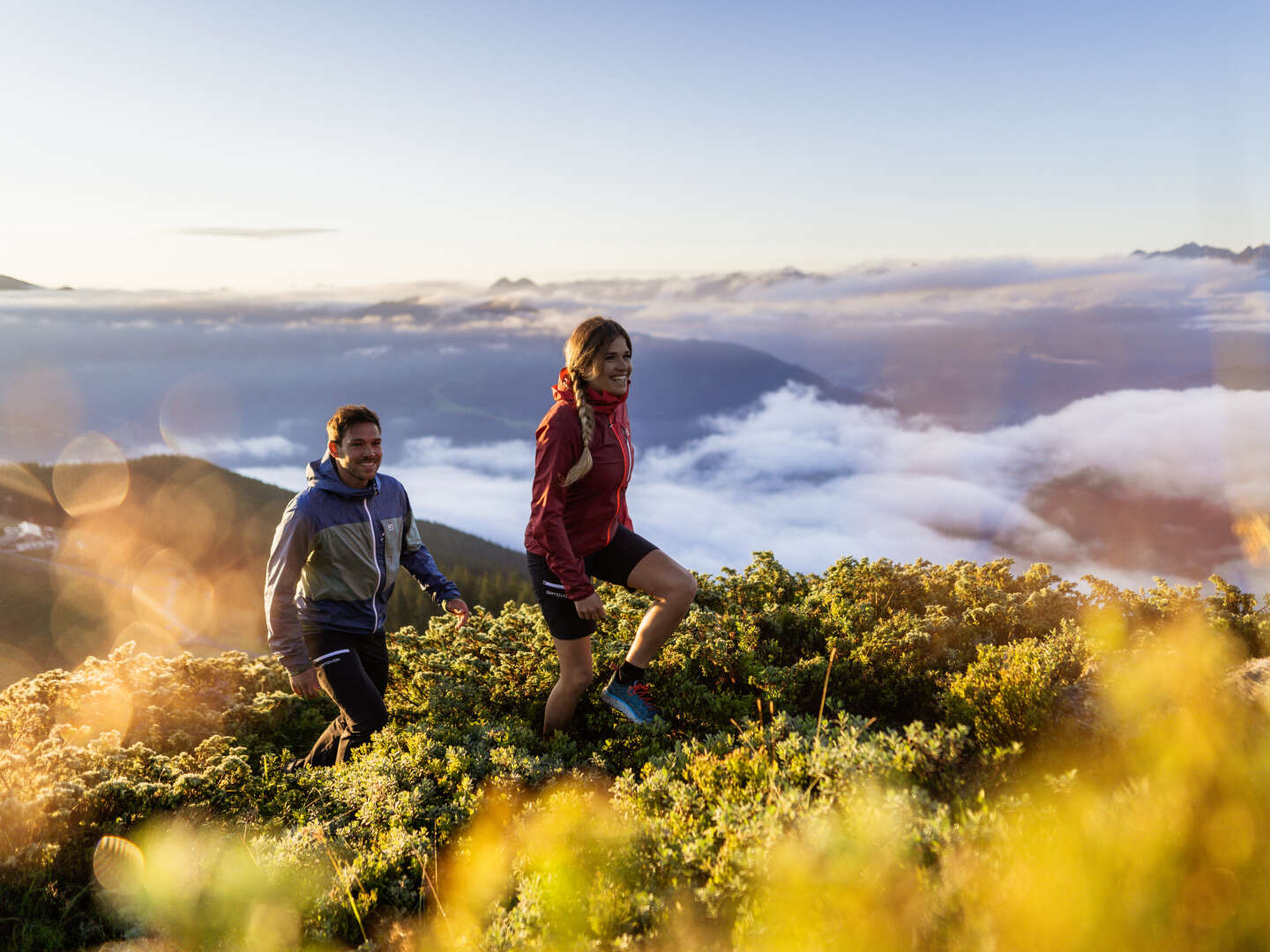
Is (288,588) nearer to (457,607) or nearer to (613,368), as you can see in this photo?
(457,607)

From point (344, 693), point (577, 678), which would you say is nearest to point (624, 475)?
point (577, 678)

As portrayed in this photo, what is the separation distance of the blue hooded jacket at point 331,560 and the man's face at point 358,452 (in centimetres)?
9

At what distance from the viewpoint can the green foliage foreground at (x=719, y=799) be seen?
2.71 metres

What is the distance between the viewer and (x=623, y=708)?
539 cm

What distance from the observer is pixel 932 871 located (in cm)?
275

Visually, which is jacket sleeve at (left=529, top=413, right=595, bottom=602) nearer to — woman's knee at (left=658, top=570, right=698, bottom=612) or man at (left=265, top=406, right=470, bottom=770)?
woman's knee at (left=658, top=570, right=698, bottom=612)

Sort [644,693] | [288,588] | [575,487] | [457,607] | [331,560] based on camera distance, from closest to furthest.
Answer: [575,487]
[288,588]
[644,693]
[331,560]
[457,607]

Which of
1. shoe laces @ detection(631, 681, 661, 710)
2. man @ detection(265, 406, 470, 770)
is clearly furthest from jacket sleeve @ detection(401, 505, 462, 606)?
shoe laces @ detection(631, 681, 661, 710)

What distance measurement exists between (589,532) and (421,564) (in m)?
2.07

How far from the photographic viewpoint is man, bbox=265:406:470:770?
5559 millimetres

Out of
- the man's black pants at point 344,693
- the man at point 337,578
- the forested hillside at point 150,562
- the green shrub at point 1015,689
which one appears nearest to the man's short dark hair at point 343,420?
the man at point 337,578

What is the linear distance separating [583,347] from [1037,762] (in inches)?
137

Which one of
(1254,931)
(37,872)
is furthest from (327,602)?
(1254,931)

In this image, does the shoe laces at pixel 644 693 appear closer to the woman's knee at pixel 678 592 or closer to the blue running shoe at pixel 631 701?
the blue running shoe at pixel 631 701
